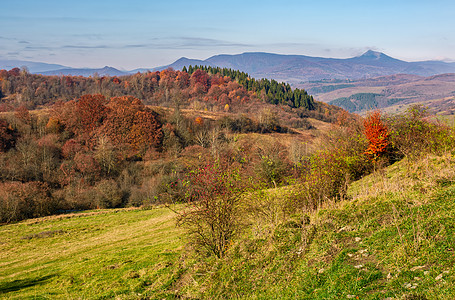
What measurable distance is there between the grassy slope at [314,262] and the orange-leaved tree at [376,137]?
12.0ft

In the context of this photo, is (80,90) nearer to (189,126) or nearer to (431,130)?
(189,126)

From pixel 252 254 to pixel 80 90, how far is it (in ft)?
565

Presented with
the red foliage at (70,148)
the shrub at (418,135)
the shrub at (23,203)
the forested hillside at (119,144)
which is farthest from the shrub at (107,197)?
the shrub at (418,135)

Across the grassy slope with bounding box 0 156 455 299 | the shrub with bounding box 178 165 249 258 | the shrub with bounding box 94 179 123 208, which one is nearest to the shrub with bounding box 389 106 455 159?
the grassy slope with bounding box 0 156 455 299

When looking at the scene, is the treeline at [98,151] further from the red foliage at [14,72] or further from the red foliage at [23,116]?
the red foliage at [14,72]

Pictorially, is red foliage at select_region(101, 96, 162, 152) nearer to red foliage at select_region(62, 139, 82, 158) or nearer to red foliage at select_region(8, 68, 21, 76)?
red foliage at select_region(62, 139, 82, 158)

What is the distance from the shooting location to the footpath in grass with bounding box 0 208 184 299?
1125 centimetres

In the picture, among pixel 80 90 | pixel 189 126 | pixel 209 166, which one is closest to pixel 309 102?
pixel 189 126

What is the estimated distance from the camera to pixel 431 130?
19078mm

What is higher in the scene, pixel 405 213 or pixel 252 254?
pixel 405 213

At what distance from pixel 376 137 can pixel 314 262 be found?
16.2 m

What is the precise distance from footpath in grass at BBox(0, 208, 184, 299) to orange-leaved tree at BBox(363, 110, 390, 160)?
14.9 m

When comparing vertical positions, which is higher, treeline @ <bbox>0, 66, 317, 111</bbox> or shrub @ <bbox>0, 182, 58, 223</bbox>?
treeline @ <bbox>0, 66, 317, 111</bbox>

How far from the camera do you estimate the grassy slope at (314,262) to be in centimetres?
626
